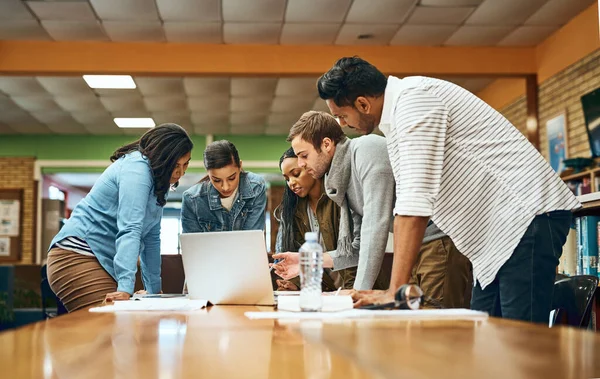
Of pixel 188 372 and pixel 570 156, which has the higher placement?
pixel 570 156

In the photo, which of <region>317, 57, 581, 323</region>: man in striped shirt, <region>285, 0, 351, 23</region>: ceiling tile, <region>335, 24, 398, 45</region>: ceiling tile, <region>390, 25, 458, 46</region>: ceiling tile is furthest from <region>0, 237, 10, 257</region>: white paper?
<region>317, 57, 581, 323</region>: man in striped shirt

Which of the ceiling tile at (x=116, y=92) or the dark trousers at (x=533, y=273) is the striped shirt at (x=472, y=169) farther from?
the ceiling tile at (x=116, y=92)

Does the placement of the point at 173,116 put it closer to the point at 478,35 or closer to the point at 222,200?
the point at 478,35

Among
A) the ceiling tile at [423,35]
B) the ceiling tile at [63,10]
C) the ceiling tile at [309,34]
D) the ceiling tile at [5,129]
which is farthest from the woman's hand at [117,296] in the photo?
the ceiling tile at [5,129]

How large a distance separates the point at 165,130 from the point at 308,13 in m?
3.75

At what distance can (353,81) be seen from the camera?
1.92 m

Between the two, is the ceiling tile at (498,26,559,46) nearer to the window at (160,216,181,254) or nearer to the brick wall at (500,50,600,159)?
the brick wall at (500,50,600,159)

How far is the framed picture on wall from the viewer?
6.75 metres

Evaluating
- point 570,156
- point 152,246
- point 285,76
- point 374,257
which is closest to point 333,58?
point 285,76

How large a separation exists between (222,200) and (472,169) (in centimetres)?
167

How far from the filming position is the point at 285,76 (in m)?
7.28

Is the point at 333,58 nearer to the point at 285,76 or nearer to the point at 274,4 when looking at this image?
the point at 285,76

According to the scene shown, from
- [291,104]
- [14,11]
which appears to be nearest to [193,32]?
[14,11]

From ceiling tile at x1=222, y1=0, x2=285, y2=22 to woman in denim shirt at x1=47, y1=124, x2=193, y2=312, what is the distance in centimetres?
343
